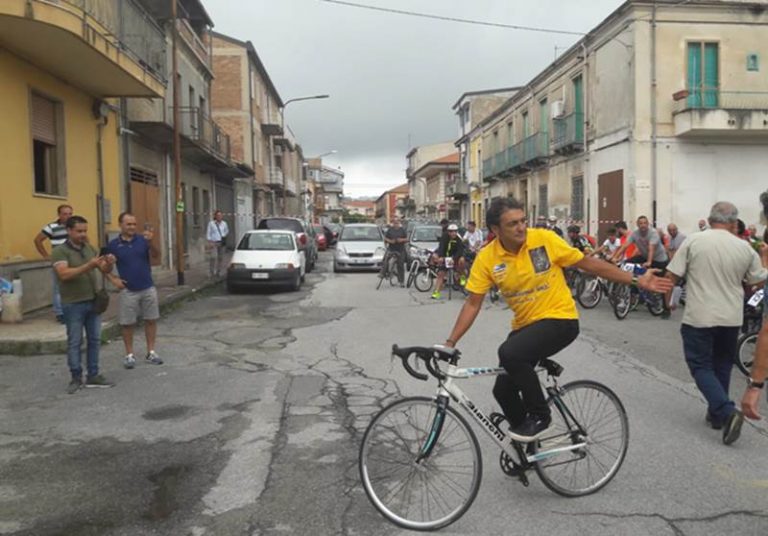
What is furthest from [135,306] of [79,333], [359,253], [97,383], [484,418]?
[359,253]

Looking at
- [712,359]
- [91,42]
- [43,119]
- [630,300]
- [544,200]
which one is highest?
[91,42]

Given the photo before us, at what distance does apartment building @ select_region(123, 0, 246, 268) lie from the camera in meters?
17.0

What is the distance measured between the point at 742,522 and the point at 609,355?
4.70 m

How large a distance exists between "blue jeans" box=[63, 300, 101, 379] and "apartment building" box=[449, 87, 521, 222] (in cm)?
3624

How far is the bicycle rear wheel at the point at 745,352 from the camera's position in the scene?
705cm

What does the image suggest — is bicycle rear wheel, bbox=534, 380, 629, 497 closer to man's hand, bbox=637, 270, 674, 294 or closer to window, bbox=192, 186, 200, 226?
man's hand, bbox=637, 270, 674, 294

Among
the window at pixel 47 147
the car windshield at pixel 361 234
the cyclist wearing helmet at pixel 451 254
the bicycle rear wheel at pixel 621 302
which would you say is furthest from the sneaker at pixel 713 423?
the car windshield at pixel 361 234

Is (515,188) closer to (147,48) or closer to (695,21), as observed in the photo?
(695,21)

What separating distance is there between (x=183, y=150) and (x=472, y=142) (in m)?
27.0

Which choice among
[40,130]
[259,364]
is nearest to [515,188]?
[40,130]

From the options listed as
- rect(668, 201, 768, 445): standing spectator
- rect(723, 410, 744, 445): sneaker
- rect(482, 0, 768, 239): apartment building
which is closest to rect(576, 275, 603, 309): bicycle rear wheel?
rect(668, 201, 768, 445): standing spectator

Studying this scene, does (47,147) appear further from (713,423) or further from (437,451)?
(713,423)

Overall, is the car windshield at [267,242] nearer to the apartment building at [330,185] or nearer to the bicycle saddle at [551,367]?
the bicycle saddle at [551,367]

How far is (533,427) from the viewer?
3.80 metres
